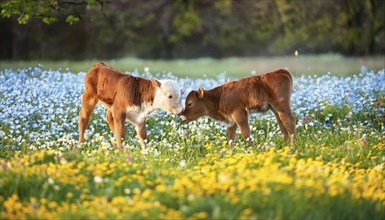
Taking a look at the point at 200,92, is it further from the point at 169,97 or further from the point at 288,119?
the point at 288,119

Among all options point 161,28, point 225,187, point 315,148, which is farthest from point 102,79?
point 161,28

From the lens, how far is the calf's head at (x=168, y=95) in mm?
9789

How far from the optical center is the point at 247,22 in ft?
121

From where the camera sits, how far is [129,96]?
10.1 m

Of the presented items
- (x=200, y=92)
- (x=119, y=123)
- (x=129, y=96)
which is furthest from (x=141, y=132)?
(x=200, y=92)

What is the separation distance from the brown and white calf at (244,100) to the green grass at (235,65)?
12030mm

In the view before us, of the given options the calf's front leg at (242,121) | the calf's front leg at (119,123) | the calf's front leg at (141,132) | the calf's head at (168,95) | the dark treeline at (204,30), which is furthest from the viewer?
the dark treeline at (204,30)

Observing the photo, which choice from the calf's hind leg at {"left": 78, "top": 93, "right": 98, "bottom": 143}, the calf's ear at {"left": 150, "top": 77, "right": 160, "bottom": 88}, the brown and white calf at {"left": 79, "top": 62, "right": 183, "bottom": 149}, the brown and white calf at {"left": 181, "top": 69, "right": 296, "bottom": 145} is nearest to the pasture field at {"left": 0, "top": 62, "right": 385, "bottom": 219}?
the calf's hind leg at {"left": 78, "top": 93, "right": 98, "bottom": 143}

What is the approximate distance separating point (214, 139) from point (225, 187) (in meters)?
4.96

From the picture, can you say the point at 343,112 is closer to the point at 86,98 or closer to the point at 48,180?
the point at 86,98

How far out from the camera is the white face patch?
9789 mm

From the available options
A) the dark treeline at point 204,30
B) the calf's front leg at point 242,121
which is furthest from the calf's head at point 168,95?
the dark treeline at point 204,30

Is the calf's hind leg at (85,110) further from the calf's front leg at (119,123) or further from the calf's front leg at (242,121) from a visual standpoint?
the calf's front leg at (242,121)

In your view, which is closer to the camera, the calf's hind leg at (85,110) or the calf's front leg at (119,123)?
the calf's front leg at (119,123)
